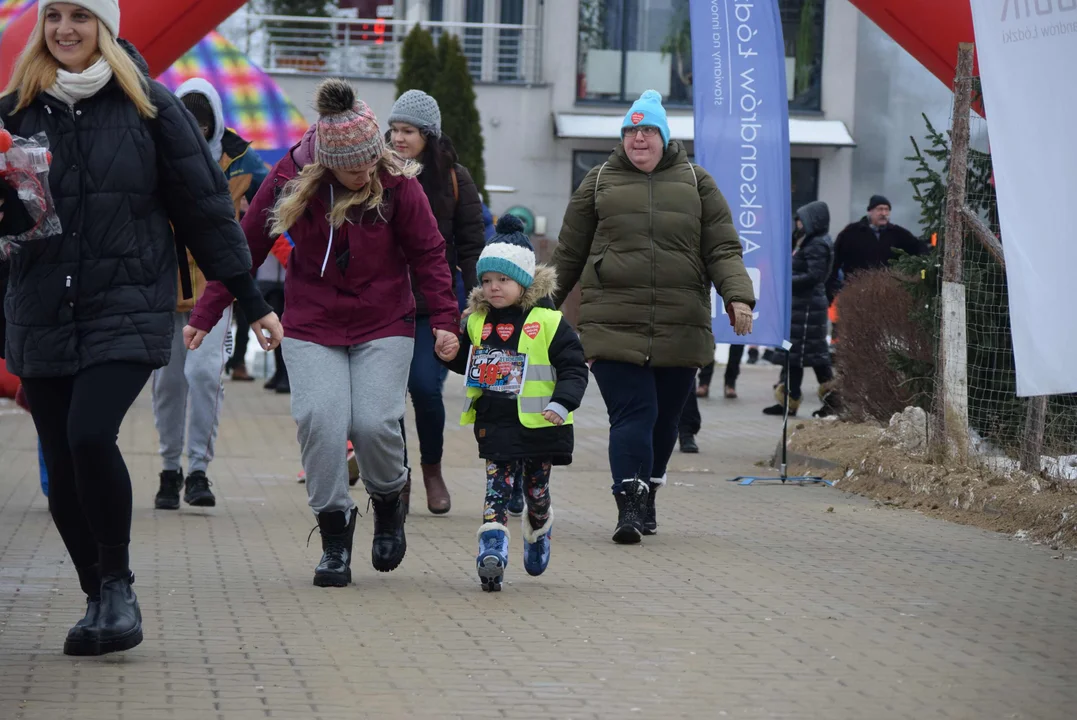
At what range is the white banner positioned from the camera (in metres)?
5.71

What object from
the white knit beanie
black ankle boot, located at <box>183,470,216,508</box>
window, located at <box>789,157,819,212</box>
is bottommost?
black ankle boot, located at <box>183,470,216,508</box>

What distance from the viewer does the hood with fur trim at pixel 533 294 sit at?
667 cm

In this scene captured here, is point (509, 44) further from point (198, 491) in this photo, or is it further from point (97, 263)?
point (97, 263)

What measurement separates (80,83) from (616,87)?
26.6 metres

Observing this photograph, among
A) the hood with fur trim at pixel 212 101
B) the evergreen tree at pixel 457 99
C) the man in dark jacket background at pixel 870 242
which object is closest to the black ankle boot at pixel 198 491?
the hood with fur trim at pixel 212 101

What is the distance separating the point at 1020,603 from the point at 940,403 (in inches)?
143

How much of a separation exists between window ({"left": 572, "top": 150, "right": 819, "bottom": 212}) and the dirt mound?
19579mm

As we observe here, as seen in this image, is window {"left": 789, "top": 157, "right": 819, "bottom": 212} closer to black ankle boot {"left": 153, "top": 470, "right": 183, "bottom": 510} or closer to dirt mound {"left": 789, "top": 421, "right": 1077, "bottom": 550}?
dirt mound {"left": 789, "top": 421, "right": 1077, "bottom": 550}

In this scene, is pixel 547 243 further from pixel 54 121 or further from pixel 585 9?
pixel 54 121

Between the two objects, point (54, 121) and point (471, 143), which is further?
point (471, 143)

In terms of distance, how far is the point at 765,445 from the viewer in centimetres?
1318

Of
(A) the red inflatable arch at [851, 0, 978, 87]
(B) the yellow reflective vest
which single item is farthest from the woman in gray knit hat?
(A) the red inflatable arch at [851, 0, 978, 87]

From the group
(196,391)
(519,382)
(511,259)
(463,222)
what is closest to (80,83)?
(511,259)

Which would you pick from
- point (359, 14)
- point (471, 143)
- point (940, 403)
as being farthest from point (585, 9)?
point (940, 403)
